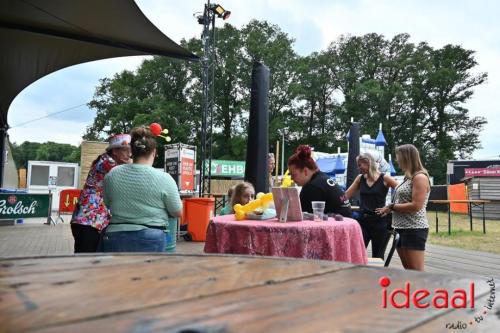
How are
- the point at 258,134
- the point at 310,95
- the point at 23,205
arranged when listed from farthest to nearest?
the point at 310,95
the point at 23,205
the point at 258,134

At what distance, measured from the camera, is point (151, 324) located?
632 millimetres

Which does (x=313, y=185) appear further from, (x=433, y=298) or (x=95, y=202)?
(x=433, y=298)

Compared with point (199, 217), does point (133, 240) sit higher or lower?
higher

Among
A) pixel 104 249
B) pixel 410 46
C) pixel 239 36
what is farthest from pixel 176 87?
pixel 104 249

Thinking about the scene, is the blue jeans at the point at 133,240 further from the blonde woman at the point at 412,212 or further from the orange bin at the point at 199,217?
the orange bin at the point at 199,217

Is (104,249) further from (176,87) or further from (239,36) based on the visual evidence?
(239,36)

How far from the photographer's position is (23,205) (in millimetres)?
9711

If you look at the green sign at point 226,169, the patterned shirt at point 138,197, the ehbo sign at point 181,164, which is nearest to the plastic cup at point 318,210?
the patterned shirt at point 138,197

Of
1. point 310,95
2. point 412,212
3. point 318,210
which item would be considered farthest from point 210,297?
point 310,95

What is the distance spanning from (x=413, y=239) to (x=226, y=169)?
21.0 m

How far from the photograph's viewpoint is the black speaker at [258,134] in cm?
476

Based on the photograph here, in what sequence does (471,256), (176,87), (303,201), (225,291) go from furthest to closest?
(176,87) < (471,256) < (303,201) < (225,291)

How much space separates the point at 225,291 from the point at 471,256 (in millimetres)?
6346

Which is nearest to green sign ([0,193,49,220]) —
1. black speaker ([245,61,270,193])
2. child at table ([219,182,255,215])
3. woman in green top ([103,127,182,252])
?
black speaker ([245,61,270,193])
